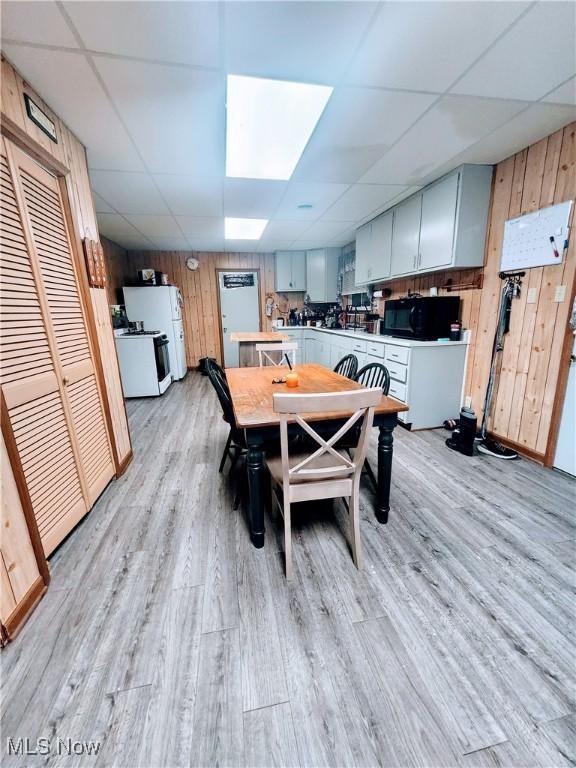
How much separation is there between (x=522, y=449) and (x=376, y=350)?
1.69m

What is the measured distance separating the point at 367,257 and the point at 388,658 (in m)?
4.28

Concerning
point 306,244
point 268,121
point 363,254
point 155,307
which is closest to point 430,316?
point 363,254

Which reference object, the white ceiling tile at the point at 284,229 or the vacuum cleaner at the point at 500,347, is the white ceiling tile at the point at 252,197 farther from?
the vacuum cleaner at the point at 500,347

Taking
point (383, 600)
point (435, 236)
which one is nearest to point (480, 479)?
point (383, 600)

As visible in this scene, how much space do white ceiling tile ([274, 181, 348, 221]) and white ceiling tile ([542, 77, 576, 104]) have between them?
5.13 ft

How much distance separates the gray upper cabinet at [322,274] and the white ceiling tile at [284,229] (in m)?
0.91

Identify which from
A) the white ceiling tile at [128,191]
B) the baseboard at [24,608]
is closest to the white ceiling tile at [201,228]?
→ the white ceiling tile at [128,191]

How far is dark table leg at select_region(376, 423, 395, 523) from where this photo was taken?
5.70 feet

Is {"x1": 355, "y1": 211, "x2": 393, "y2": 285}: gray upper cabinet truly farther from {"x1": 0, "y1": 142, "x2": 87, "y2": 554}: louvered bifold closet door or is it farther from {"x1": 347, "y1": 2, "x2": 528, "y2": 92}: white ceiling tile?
{"x1": 0, "y1": 142, "x2": 87, "y2": 554}: louvered bifold closet door

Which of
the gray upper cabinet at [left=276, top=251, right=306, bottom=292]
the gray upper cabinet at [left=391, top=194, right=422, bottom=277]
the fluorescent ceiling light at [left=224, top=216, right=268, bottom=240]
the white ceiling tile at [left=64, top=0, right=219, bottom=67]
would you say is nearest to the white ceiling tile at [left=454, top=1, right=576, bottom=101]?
the white ceiling tile at [left=64, top=0, right=219, bottom=67]

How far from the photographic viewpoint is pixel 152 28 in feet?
4.25

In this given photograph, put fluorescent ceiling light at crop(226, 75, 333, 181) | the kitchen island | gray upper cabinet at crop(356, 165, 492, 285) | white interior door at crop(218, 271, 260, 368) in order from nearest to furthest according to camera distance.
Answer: fluorescent ceiling light at crop(226, 75, 333, 181)
gray upper cabinet at crop(356, 165, 492, 285)
the kitchen island
white interior door at crop(218, 271, 260, 368)

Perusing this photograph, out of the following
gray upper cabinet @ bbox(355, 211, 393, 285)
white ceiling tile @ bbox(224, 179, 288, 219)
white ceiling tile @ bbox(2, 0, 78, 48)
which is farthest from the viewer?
gray upper cabinet @ bbox(355, 211, 393, 285)

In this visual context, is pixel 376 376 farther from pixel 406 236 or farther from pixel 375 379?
pixel 406 236
